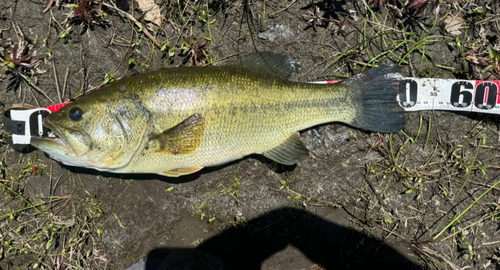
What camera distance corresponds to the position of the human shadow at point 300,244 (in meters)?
3.42

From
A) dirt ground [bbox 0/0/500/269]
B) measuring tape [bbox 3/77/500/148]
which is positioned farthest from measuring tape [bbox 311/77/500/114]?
dirt ground [bbox 0/0/500/269]

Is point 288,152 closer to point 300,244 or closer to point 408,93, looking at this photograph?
point 300,244

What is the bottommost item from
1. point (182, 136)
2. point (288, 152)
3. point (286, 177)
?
point (286, 177)

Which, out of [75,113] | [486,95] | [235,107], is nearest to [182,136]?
[235,107]

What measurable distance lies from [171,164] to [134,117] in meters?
0.56

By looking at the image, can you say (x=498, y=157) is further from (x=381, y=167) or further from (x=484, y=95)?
(x=381, y=167)

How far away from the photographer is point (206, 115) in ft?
8.87

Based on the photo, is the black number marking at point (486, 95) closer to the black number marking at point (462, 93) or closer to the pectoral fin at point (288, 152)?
the black number marking at point (462, 93)

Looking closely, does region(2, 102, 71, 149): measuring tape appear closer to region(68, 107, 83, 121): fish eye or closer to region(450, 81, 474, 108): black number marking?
region(68, 107, 83, 121): fish eye

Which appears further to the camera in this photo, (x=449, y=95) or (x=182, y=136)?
(x=449, y=95)

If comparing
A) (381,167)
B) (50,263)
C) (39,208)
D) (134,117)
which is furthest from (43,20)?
(381,167)

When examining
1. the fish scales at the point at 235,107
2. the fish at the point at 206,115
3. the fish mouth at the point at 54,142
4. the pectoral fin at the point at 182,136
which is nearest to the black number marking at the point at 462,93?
the fish at the point at 206,115

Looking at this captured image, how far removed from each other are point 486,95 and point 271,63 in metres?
2.36

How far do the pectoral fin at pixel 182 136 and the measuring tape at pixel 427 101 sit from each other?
4.66ft
